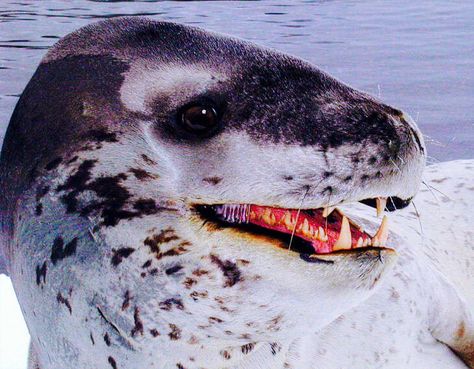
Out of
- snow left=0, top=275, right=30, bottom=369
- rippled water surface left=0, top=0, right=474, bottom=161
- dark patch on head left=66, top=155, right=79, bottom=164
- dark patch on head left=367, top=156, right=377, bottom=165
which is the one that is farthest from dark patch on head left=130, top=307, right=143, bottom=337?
rippled water surface left=0, top=0, right=474, bottom=161

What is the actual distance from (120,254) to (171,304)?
14cm

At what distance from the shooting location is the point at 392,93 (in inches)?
293

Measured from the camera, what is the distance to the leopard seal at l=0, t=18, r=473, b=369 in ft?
6.18

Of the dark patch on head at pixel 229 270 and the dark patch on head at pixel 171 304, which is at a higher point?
the dark patch on head at pixel 229 270

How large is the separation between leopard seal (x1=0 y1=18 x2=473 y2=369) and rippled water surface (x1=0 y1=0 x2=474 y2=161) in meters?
3.81

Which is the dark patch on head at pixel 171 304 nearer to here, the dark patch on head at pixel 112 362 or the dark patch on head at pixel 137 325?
the dark patch on head at pixel 137 325

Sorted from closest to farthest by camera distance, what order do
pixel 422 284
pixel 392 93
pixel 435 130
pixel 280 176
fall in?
pixel 280 176, pixel 422 284, pixel 435 130, pixel 392 93

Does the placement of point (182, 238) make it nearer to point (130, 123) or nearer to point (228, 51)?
point (130, 123)

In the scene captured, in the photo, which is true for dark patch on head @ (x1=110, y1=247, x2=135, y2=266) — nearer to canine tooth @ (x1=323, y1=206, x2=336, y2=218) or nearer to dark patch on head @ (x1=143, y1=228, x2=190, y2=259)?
dark patch on head @ (x1=143, y1=228, x2=190, y2=259)

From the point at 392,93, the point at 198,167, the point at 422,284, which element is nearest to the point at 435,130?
the point at 392,93

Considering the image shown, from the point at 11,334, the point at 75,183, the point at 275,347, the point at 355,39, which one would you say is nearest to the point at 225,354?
the point at 275,347

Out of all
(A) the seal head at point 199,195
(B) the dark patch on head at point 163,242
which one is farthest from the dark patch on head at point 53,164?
(B) the dark patch on head at point 163,242

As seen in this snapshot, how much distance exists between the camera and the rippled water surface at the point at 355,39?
278 inches

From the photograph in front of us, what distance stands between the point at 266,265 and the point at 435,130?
454cm
